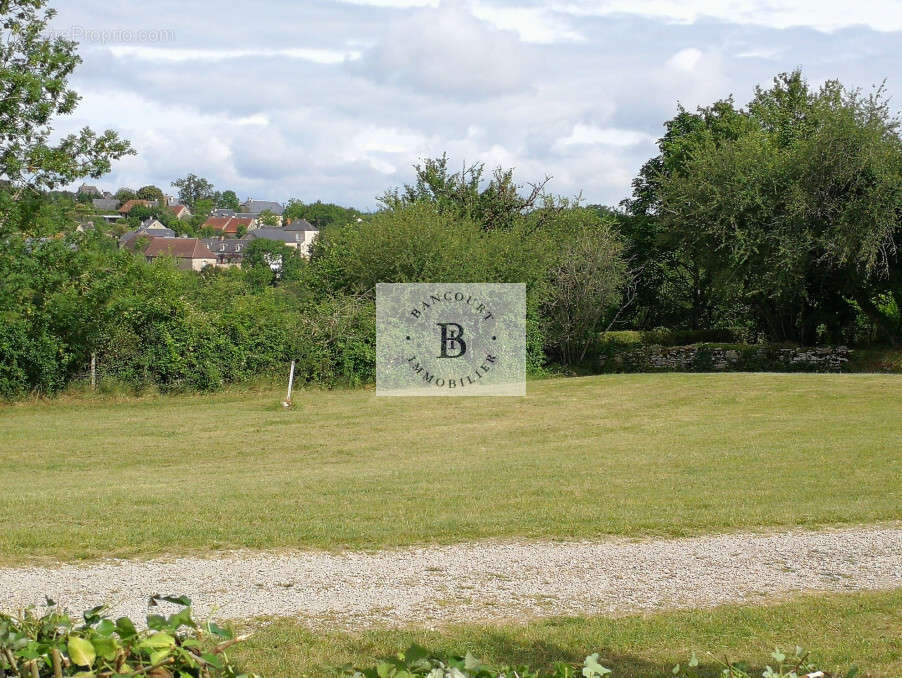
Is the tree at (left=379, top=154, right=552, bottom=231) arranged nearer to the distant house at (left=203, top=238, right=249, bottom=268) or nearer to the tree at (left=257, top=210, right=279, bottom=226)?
the distant house at (left=203, top=238, right=249, bottom=268)

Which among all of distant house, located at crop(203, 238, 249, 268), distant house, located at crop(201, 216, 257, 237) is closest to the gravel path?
distant house, located at crop(203, 238, 249, 268)

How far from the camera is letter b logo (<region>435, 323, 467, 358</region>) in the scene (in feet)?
82.5

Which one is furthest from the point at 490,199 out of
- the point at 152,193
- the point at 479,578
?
the point at 152,193

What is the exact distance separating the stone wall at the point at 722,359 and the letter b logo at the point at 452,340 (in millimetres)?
8764

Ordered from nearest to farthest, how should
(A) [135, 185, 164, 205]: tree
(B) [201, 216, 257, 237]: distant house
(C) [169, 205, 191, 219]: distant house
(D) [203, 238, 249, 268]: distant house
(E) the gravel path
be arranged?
1. (E) the gravel path
2. (D) [203, 238, 249, 268]: distant house
3. (A) [135, 185, 164, 205]: tree
4. (C) [169, 205, 191, 219]: distant house
5. (B) [201, 216, 257, 237]: distant house

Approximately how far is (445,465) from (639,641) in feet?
27.7

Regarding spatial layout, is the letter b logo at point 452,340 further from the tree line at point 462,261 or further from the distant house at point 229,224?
the distant house at point 229,224

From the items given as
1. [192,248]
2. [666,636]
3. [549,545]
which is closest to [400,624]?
[666,636]

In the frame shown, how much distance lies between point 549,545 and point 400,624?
262 cm

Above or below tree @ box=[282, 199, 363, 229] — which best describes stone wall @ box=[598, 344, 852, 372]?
below

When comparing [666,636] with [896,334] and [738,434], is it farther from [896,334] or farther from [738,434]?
[896,334]

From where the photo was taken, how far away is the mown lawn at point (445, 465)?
890 cm

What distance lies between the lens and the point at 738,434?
16.3 m

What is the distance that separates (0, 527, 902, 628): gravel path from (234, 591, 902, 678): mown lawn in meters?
0.34
